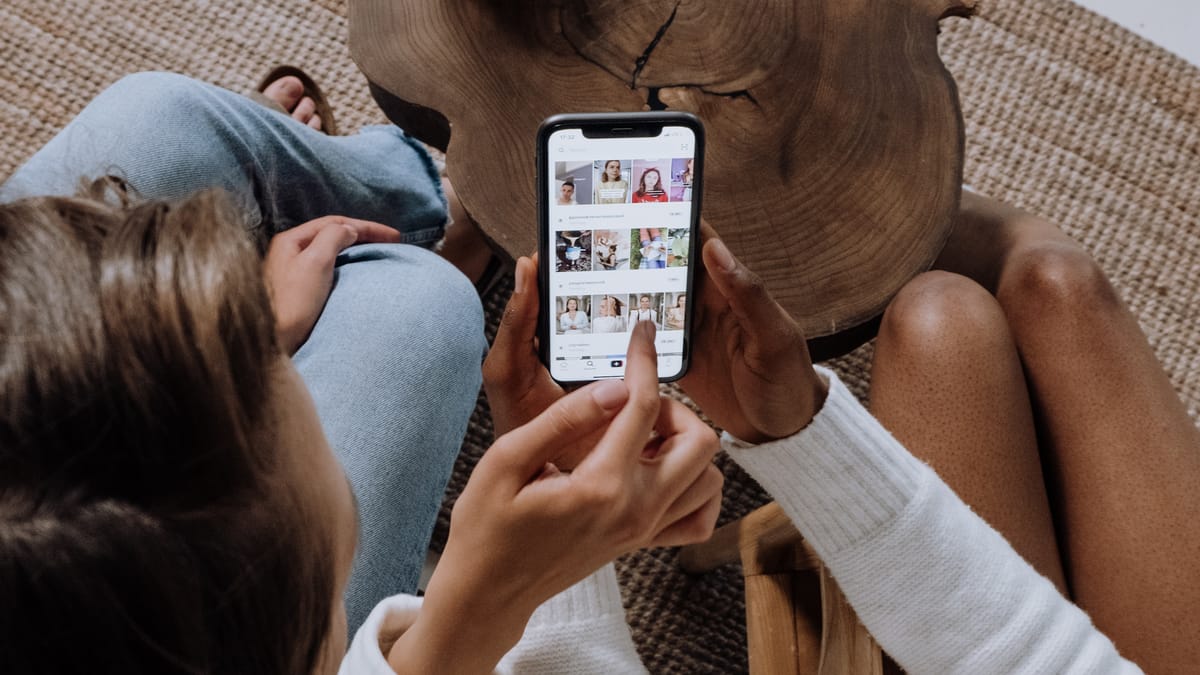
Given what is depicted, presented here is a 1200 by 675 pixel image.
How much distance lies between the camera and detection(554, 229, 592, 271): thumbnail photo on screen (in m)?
0.57

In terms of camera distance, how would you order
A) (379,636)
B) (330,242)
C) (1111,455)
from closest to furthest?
(379,636), (1111,455), (330,242)

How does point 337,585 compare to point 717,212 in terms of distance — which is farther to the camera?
point 717,212

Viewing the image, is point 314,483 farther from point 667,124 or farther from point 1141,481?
point 1141,481

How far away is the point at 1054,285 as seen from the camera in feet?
2.39

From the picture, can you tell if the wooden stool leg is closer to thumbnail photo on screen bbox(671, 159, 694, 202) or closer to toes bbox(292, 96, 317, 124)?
thumbnail photo on screen bbox(671, 159, 694, 202)

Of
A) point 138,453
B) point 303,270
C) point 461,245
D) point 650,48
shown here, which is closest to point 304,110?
point 461,245

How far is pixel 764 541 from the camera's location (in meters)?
0.71

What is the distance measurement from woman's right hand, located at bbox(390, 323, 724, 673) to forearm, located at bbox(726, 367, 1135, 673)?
0.46 feet

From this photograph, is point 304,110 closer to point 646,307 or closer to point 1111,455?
point 646,307

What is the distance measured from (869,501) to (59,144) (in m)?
0.75

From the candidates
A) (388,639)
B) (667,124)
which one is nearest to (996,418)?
(667,124)

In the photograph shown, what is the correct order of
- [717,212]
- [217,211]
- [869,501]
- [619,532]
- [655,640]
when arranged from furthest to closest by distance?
[655,640] < [717,212] < [869,501] < [619,532] < [217,211]

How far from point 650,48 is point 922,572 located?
490mm

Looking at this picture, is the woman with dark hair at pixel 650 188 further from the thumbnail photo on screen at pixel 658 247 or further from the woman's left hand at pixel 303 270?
the woman's left hand at pixel 303 270
